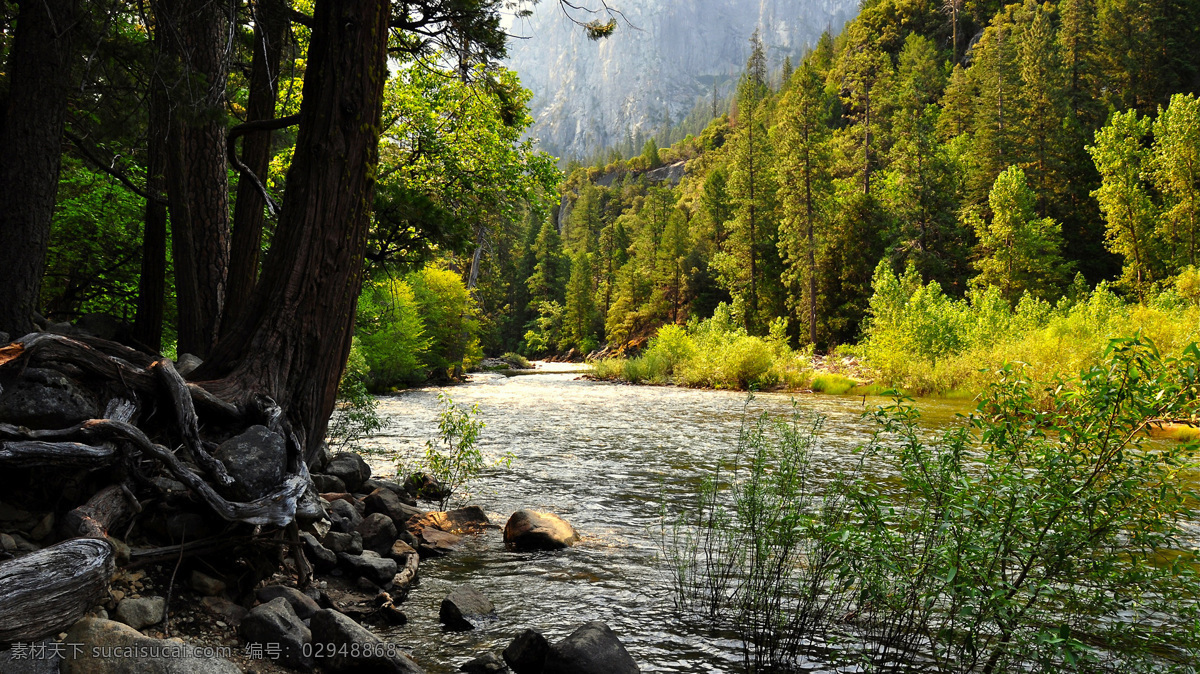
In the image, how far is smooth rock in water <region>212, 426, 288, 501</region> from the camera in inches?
154

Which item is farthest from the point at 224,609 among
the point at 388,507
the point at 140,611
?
the point at 388,507

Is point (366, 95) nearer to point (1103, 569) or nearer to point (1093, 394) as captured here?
point (1093, 394)

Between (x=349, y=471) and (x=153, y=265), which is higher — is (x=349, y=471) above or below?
below

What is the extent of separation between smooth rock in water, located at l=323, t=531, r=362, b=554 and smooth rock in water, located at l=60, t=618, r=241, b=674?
2457 mm

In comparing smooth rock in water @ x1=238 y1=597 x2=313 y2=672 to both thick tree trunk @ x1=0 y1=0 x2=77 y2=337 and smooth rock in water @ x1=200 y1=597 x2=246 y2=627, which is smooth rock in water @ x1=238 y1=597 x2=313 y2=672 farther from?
thick tree trunk @ x1=0 y1=0 x2=77 y2=337

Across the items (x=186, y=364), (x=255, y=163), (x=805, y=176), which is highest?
(x=805, y=176)

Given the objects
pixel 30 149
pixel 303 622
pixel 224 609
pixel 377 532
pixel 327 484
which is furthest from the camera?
pixel 327 484

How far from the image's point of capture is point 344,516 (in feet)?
20.2

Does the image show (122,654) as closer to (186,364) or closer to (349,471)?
(186,364)

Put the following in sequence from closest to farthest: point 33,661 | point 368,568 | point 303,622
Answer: point 33,661 → point 303,622 → point 368,568

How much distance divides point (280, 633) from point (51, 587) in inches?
49.3

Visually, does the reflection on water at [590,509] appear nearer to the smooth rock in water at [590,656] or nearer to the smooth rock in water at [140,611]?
the smooth rock in water at [590,656]

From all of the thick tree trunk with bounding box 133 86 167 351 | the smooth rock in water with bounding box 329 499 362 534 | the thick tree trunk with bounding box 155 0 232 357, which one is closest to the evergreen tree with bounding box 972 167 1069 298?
the smooth rock in water with bounding box 329 499 362 534

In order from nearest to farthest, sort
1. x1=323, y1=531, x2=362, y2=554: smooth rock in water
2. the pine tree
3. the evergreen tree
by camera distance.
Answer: x1=323, y1=531, x2=362, y2=554: smooth rock in water → the evergreen tree → the pine tree
